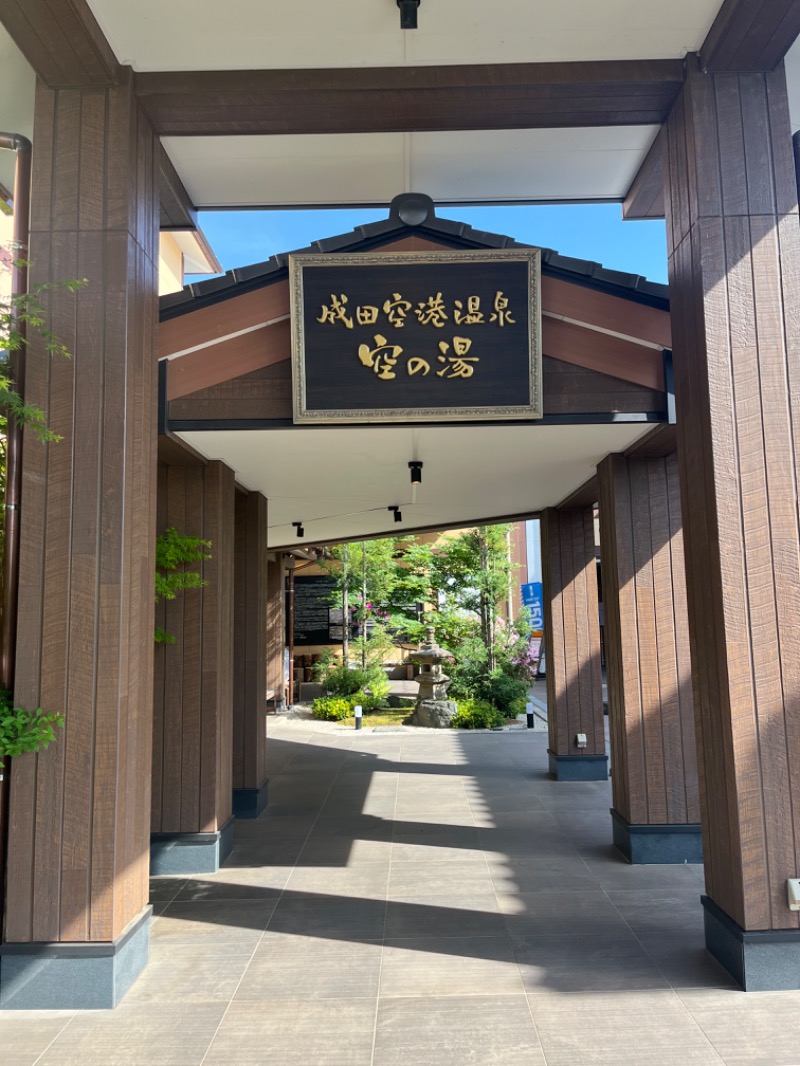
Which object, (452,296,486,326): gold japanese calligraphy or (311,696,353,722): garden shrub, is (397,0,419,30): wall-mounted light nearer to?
(452,296,486,326): gold japanese calligraphy

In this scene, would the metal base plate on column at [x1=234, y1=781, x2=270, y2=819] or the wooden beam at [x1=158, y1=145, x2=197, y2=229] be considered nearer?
the wooden beam at [x1=158, y1=145, x2=197, y2=229]

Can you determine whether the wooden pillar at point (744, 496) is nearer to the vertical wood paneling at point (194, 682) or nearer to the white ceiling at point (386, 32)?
the white ceiling at point (386, 32)

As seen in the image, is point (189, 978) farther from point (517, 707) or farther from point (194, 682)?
point (517, 707)

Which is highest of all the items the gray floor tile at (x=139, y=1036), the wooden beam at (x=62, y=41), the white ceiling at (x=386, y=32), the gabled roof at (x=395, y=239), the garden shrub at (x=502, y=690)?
the white ceiling at (x=386, y=32)

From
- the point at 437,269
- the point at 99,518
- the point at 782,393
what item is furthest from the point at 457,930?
the point at 437,269

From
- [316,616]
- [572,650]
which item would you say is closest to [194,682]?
[572,650]

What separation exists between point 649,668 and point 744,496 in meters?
2.42

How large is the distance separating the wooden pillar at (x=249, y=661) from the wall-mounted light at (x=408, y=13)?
4570 mm

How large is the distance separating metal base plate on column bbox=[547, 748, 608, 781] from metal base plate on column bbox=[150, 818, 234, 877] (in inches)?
170

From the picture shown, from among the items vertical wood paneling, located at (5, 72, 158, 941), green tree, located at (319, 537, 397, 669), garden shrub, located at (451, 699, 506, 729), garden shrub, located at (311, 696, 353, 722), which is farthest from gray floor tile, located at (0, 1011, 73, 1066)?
green tree, located at (319, 537, 397, 669)

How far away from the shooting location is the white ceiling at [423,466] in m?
5.22

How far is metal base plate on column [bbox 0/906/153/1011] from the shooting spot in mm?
3510

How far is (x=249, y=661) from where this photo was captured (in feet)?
23.6

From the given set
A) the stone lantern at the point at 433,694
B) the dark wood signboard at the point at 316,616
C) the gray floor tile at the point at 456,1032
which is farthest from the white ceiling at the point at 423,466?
the dark wood signboard at the point at 316,616
